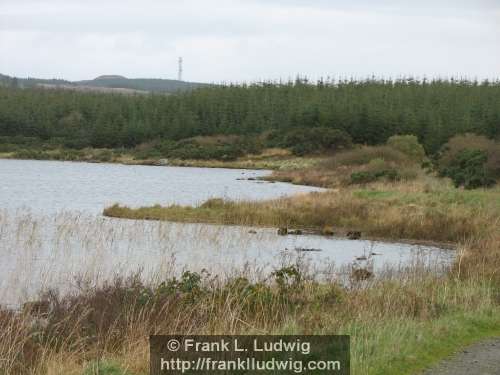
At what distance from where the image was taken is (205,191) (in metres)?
58.5

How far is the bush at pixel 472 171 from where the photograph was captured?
4619cm

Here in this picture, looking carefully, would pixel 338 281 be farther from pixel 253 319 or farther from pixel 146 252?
pixel 146 252

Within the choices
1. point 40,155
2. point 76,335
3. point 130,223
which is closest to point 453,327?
point 76,335

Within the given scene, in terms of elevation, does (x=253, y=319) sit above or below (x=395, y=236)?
above

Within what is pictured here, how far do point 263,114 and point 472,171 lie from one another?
89.4m

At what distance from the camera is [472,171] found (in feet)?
158

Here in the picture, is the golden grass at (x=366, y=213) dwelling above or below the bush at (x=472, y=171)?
below

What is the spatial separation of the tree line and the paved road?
3676 inches

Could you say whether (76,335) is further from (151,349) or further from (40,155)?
(40,155)

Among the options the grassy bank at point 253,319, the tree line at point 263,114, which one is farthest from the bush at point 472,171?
the tree line at point 263,114

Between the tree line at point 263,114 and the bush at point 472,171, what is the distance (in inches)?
2041

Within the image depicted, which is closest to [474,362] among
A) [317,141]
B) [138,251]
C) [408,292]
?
[408,292]

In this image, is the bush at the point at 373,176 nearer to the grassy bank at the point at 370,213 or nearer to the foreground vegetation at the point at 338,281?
the foreground vegetation at the point at 338,281

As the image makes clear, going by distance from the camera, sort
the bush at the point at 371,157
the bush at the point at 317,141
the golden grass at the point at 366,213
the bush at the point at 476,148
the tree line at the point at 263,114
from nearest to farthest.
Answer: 1. the golden grass at the point at 366,213
2. the bush at the point at 476,148
3. the bush at the point at 371,157
4. the bush at the point at 317,141
5. the tree line at the point at 263,114
